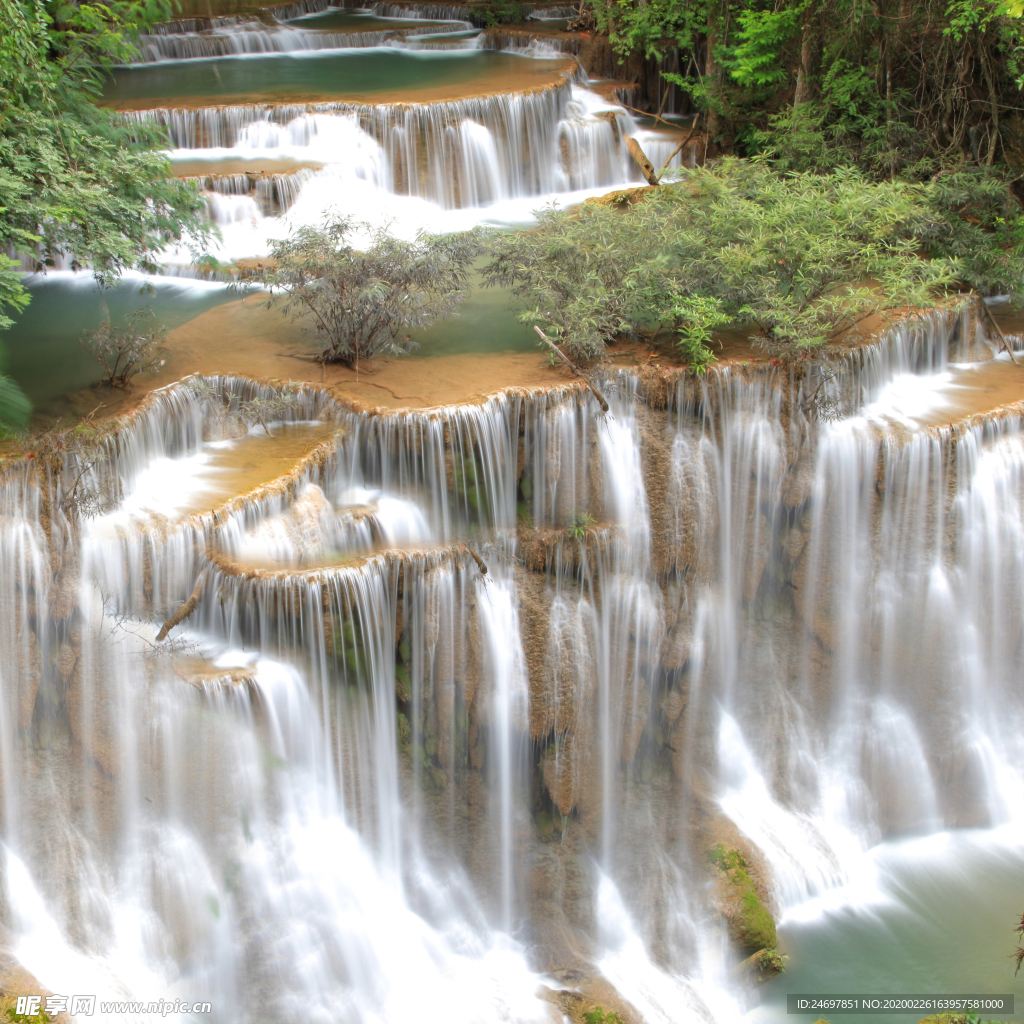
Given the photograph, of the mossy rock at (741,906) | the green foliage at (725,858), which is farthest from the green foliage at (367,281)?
the mossy rock at (741,906)

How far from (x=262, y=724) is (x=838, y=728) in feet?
20.6

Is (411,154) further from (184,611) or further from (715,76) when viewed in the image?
(184,611)

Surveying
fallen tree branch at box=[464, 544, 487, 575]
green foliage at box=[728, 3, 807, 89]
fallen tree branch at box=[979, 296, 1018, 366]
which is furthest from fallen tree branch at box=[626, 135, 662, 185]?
fallen tree branch at box=[464, 544, 487, 575]

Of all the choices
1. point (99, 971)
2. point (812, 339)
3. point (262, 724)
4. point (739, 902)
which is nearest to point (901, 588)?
point (812, 339)

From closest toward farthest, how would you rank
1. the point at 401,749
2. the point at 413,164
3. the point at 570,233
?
the point at 401,749, the point at 570,233, the point at 413,164

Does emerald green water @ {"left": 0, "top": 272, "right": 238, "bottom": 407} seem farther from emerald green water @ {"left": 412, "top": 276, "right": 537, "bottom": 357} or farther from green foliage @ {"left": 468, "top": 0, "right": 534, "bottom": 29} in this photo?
green foliage @ {"left": 468, "top": 0, "right": 534, "bottom": 29}

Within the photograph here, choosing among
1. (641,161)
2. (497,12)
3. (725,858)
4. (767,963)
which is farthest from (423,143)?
(767,963)

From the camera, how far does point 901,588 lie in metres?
11.1

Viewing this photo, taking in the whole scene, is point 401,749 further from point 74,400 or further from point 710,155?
point 710,155

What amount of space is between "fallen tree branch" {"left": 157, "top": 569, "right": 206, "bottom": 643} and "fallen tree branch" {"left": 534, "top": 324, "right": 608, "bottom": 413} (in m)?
4.09

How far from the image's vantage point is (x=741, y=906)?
31.6 ft

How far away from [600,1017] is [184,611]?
5002 mm

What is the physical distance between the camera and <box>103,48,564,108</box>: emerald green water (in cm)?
1773

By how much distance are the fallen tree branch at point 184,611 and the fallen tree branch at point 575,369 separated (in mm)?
4092
